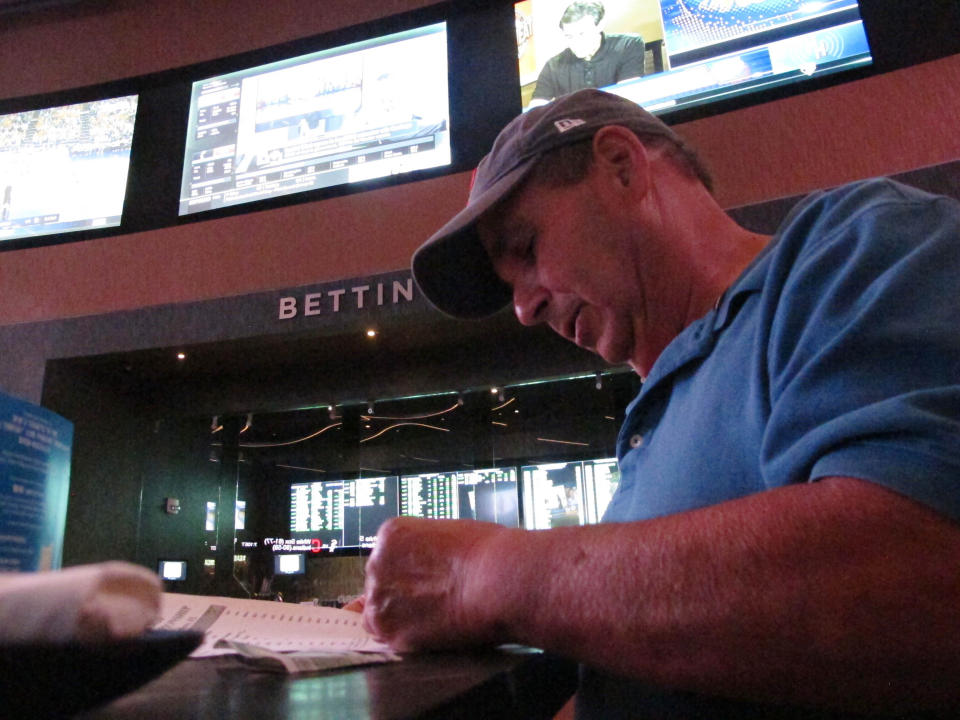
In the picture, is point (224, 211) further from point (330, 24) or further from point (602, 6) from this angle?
point (602, 6)

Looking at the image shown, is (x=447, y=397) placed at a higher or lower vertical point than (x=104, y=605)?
higher

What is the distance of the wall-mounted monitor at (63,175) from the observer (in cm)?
335

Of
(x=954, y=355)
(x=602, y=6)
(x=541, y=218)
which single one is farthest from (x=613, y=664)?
(x=602, y=6)

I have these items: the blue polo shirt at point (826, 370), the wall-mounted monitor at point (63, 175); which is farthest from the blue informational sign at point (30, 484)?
the wall-mounted monitor at point (63, 175)

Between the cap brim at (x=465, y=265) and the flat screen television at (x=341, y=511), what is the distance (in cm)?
276

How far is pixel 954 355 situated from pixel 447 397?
3.18 meters

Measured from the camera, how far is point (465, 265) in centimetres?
100

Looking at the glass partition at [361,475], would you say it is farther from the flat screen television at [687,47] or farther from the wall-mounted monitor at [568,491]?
the flat screen television at [687,47]

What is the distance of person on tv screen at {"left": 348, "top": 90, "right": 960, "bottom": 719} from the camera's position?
366 millimetres

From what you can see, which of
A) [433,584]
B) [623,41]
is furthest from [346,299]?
[433,584]

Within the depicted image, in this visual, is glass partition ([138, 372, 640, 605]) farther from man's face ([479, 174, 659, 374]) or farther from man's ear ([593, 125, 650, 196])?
man's ear ([593, 125, 650, 196])

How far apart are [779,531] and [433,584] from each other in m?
0.26

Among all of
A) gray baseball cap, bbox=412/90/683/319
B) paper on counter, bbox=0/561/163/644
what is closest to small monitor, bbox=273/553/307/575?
gray baseball cap, bbox=412/90/683/319

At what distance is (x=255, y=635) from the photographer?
571 millimetres
